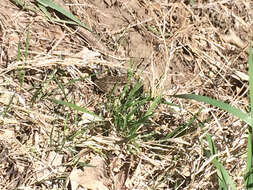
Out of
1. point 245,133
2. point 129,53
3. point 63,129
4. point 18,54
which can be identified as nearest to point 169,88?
point 129,53

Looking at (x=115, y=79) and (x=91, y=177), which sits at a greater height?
(x=115, y=79)

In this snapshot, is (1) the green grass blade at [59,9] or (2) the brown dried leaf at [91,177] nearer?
(2) the brown dried leaf at [91,177]

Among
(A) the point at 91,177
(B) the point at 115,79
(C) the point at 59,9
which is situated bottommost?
(A) the point at 91,177

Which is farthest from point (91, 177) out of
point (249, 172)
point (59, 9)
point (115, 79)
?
point (59, 9)

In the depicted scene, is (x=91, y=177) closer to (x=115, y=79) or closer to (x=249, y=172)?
(x=115, y=79)

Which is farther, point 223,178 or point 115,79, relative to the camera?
point 115,79

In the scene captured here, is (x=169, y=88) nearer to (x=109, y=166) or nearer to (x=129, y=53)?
(x=129, y=53)

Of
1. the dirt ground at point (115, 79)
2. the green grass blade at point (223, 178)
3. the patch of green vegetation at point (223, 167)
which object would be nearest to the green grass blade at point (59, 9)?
the dirt ground at point (115, 79)

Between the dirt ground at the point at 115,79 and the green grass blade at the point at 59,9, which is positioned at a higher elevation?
the green grass blade at the point at 59,9

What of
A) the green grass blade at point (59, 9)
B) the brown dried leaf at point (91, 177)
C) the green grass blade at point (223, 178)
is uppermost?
the green grass blade at point (59, 9)

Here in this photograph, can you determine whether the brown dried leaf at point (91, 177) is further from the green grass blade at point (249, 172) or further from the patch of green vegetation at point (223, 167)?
the green grass blade at point (249, 172)
